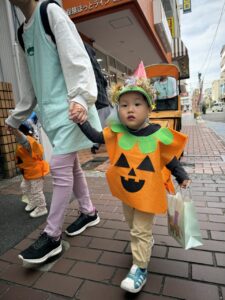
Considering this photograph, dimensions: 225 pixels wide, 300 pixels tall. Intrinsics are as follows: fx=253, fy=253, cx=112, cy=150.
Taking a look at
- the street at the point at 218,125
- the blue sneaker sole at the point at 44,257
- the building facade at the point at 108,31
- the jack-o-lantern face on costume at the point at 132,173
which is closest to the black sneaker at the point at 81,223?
the blue sneaker sole at the point at 44,257

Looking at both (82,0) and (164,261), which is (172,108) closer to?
(82,0)

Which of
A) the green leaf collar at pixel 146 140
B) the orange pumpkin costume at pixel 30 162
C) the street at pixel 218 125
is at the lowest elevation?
the street at pixel 218 125

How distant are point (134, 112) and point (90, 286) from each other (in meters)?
1.14

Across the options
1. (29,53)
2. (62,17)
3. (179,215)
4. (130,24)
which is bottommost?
(179,215)

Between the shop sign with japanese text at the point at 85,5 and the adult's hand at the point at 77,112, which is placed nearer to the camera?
the adult's hand at the point at 77,112

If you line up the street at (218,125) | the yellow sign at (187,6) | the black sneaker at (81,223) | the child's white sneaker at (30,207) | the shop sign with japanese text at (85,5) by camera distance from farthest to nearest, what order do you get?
1. the yellow sign at (187,6)
2. the street at (218,125)
3. the shop sign with japanese text at (85,5)
4. the child's white sneaker at (30,207)
5. the black sneaker at (81,223)

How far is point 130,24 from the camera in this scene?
22.8 ft

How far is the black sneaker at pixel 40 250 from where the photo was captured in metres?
1.75

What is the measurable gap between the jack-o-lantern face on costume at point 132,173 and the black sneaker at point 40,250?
0.72 metres

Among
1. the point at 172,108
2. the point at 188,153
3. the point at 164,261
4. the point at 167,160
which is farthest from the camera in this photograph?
the point at 188,153

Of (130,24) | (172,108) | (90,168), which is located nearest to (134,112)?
(90,168)

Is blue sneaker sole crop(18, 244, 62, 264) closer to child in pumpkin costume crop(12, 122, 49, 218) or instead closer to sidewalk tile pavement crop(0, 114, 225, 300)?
sidewalk tile pavement crop(0, 114, 225, 300)

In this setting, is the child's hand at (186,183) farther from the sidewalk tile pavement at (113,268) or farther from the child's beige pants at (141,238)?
the sidewalk tile pavement at (113,268)

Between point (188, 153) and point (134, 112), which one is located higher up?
point (134, 112)
